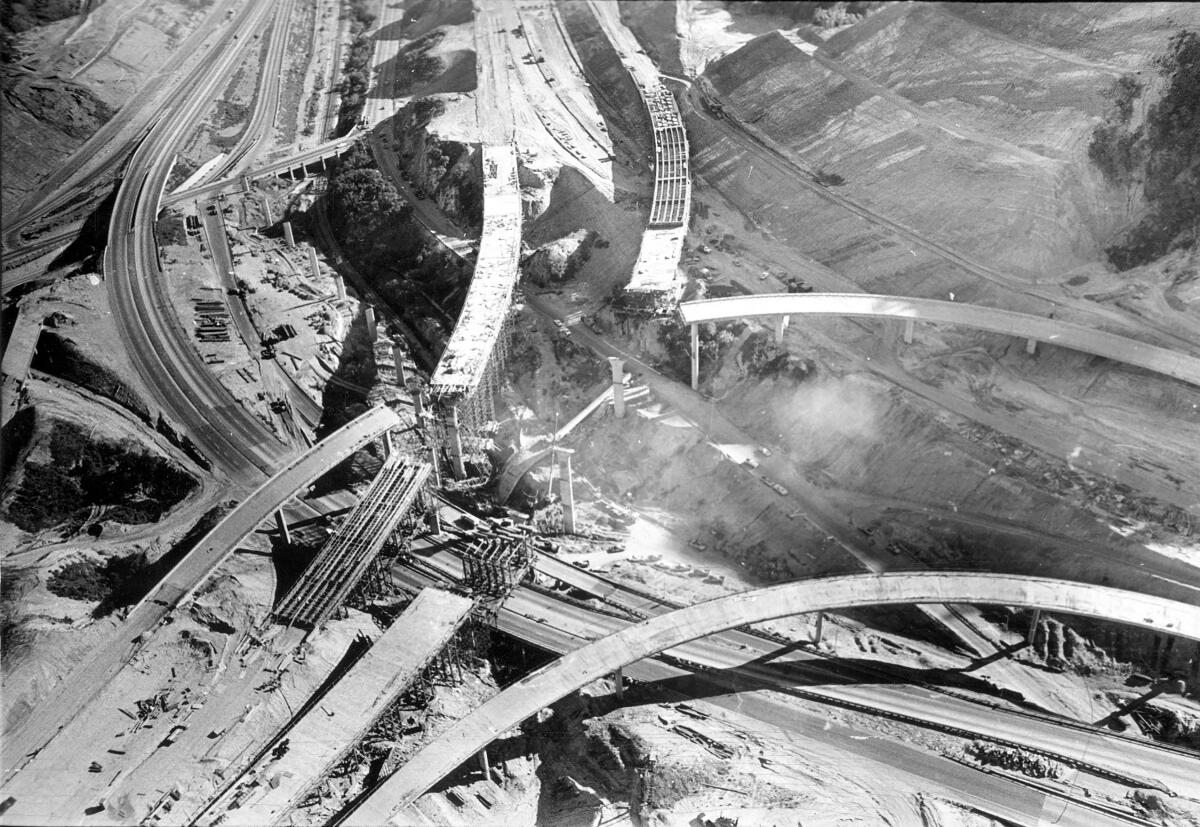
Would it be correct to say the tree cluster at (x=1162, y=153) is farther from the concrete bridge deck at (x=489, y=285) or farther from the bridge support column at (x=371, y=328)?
the bridge support column at (x=371, y=328)

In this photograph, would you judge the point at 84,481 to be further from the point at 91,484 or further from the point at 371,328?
the point at 371,328

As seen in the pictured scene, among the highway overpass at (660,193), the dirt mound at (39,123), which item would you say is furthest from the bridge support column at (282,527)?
the dirt mound at (39,123)

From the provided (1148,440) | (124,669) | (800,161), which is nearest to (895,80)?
(800,161)

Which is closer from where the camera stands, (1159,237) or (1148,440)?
(1148,440)

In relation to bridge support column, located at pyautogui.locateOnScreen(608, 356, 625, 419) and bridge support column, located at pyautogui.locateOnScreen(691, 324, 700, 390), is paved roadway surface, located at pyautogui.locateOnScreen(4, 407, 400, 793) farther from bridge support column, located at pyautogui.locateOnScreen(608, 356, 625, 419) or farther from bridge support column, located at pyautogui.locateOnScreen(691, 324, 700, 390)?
bridge support column, located at pyautogui.locateOnScreen(691, 324, 700, 390)

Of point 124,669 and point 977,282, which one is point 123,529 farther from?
point 977,282

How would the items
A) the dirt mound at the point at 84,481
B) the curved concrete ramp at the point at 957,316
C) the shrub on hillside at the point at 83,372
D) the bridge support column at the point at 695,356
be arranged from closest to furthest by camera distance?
the curved concrete ramp at the point at 957,316 < the dirt mound at the point at 84,481 < the bridge support column at the point at 695,356 < the shrub on hillside at the point at 83,372

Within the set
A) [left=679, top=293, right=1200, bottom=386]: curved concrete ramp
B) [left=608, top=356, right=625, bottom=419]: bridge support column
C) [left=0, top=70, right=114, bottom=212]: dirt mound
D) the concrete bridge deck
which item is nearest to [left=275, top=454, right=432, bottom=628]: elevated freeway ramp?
the concrete bridge deck
